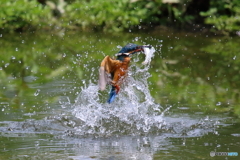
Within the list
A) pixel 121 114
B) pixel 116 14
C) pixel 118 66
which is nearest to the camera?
pixel 118 66

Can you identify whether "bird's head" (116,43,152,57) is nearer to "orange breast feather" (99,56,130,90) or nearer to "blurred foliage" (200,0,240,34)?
"orange breast feather" (99,56,130,90)

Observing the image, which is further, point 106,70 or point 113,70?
point 113,70

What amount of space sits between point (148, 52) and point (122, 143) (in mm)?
999

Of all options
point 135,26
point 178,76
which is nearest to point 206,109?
point 178,76

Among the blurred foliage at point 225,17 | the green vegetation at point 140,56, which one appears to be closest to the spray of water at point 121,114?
the green vegetation at point 140,56

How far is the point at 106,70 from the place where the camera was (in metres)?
5.34

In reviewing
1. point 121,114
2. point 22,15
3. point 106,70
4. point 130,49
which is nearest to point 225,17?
Answer: point 22,15

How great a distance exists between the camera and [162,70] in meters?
9.05

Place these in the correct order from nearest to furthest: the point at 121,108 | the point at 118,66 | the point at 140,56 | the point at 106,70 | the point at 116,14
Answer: the point at 106,70
the point at 118,66
the point at 121,108
the point at 140,56
the point at 116,14

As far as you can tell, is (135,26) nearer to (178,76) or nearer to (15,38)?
(15,38)

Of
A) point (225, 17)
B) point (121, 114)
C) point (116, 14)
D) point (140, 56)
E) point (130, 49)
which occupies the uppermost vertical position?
point (116, 14)

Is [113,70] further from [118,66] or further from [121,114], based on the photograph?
[121,114]

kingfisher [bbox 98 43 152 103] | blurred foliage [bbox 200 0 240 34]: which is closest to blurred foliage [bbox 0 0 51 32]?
blurred foliage [bbox 200 0 240 34]

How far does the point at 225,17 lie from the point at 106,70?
346 inches
